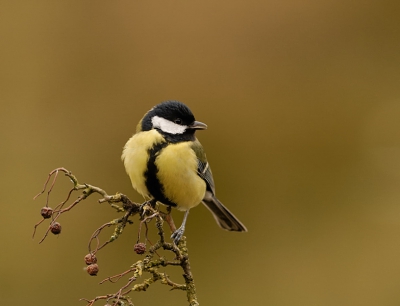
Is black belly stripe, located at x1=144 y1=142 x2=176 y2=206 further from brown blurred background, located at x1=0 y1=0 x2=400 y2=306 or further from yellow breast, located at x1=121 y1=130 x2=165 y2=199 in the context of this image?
brown blurred background, located at x1=0 y1=0 x2=400 y2=306

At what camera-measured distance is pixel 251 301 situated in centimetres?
343

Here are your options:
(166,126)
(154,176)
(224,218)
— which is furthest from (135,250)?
(224,218)

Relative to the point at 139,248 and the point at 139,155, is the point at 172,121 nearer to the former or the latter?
the point at 139,155

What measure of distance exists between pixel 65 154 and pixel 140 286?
2530mm

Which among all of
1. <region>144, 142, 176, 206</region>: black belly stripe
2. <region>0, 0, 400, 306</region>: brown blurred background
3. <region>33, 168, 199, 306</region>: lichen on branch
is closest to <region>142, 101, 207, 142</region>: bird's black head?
<region>144, 142, 176, 206</region>: black belly stripe

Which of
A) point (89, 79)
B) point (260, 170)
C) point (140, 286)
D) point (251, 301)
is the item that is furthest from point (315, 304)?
point (140, 286)

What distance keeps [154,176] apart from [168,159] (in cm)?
9

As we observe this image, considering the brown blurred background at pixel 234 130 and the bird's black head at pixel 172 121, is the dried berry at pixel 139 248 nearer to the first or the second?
the bird's black head at pixel 172 121

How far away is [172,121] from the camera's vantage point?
221cm

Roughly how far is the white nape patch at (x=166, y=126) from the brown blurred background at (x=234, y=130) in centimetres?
126

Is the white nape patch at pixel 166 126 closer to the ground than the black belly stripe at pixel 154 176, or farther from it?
farther from it

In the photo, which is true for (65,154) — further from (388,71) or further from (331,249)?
(388,71)

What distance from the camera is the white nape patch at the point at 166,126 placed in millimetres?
2180

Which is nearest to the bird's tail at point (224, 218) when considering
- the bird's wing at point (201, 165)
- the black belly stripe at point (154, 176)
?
the bird's wing at point (201, 165)
